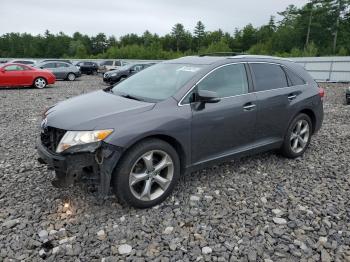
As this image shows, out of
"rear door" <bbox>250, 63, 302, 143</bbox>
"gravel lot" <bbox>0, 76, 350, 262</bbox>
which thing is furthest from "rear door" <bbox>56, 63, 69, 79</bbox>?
→ "rear door" <bbox>250, 63, 302, 143</bbox>

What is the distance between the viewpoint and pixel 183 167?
3.70 metres

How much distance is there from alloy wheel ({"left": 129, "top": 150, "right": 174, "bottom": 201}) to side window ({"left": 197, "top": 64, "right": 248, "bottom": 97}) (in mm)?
1014

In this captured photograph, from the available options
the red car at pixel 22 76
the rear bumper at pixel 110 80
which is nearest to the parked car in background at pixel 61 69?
the rear bumper at pixel 110 80

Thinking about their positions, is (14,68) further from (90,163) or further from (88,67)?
(88,67)

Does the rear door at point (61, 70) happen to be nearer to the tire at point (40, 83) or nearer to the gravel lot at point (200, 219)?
the tire at point (40, 83)

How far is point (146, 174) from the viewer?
338cm

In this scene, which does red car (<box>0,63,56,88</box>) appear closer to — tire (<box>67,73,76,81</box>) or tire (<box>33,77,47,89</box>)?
tire (<box>33,77,47,89</box>)

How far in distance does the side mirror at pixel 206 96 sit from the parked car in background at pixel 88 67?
1106 inches

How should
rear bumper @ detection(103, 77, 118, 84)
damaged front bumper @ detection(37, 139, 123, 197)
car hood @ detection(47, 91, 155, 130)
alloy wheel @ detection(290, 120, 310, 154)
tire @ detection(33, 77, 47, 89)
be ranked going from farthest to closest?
rear bumper @ detection(103, 77, 118, 84) → tire @ detection(33, 77, 47, 89) → alloy wheel @ detection(290, 120, 310, 154) → car hood @ detection(47, 91, 155, 130) → damaged front bumper @ detection(37, 139, 123, 197)

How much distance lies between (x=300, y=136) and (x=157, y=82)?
8.70 feet

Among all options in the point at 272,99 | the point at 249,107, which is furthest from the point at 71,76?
the point at 249,107

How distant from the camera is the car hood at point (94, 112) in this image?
3.17m

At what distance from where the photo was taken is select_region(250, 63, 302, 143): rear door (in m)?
4.39

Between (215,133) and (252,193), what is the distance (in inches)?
35.6
